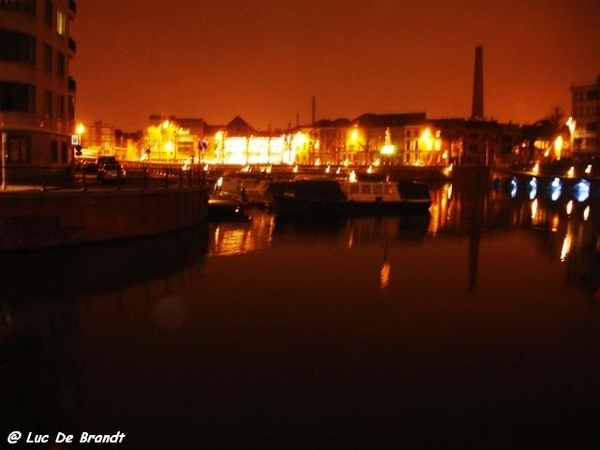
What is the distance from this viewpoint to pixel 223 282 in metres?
27.8

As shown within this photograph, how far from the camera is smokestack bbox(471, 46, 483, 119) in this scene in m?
131

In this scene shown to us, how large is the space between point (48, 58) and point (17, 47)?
13.2ft

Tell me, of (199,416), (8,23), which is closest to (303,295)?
(199,416)

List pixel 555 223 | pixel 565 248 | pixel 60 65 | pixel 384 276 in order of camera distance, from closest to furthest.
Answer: pixel 384 276 < pixel 565 248 < pixel 60 65 < pixel 555 223

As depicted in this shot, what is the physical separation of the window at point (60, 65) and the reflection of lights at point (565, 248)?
3447 centimetres

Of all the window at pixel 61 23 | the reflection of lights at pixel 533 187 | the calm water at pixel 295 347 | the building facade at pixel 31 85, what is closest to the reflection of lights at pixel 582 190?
the reflection of lights at pixel 533 187

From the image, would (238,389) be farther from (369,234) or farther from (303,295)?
(369,234)

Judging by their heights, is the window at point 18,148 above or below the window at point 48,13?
below

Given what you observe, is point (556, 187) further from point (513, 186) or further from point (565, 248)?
point (565, 248)

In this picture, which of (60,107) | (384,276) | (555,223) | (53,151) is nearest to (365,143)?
(555,223)

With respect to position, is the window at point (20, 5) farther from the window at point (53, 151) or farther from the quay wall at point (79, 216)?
the quay wall at point (79, 216)

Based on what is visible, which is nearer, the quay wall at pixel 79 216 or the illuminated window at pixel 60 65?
the quay wall at pixel 79 216

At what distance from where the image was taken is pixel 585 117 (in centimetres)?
12562

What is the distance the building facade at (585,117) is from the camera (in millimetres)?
123000
